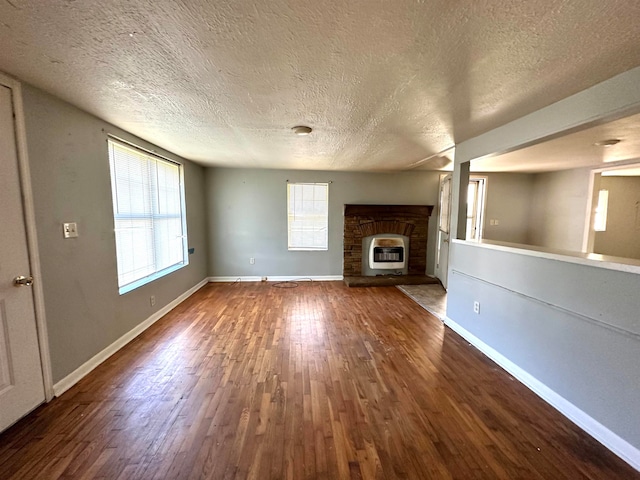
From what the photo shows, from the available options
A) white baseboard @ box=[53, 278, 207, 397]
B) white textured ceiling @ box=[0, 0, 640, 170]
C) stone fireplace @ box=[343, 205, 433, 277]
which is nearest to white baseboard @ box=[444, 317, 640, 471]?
white textured ceiling @ box=[0, 0, 640, 170]

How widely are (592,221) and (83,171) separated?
666 centimetres

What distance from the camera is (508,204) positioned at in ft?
16.7

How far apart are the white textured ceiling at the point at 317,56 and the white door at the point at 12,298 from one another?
1.60ft

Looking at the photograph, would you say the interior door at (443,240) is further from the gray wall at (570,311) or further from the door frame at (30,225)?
the door frame at (30,225)

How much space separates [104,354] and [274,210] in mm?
3265

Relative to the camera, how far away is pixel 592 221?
416cm

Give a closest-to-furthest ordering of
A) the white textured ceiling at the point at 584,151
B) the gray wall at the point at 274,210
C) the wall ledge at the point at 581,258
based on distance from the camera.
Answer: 1. the wall ledge at the point at 581,258
2. the white textured ceiling at the point at 584,151
3. the gray wall at the point at 274,210

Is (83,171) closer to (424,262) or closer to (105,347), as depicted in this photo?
(105,347)

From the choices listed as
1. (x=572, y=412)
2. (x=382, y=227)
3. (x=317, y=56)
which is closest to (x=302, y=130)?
(x=317, y=56)

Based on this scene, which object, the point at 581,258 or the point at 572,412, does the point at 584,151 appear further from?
the point at 572,412

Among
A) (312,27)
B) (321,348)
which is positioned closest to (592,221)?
(321,348)

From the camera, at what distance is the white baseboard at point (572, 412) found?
1397 mm

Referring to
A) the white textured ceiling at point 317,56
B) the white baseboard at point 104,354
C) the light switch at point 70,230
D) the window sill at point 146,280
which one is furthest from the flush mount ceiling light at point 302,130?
the white baseboard at point 104,354

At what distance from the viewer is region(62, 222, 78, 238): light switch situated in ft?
6.32
